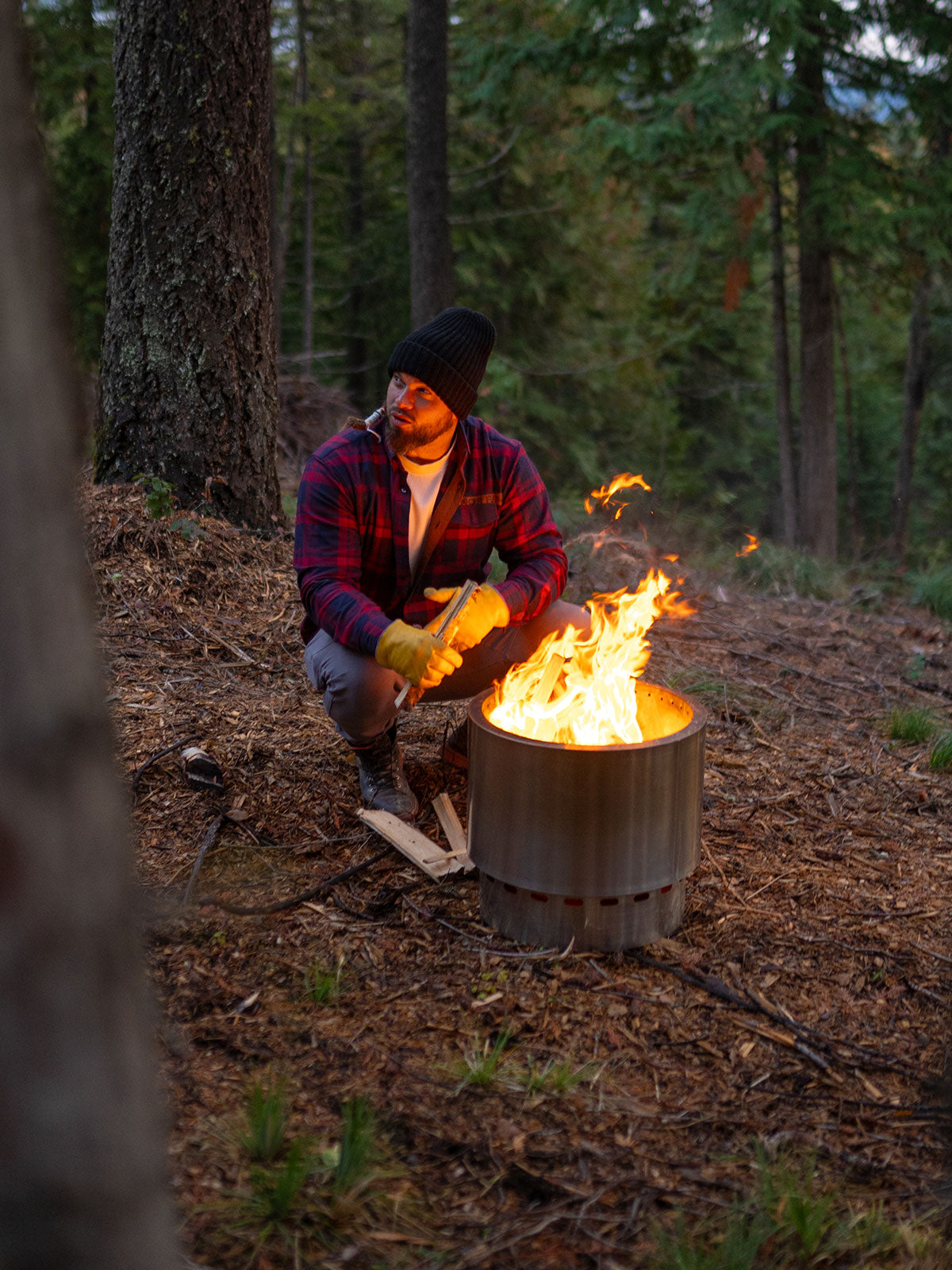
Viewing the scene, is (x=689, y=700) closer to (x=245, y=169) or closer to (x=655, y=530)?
(x=245, y=169)

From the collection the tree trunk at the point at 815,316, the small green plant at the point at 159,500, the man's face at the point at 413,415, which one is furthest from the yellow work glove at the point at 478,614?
the tree trunk at the point at 815,316

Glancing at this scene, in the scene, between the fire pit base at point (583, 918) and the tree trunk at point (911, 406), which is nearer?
the fire pit base at point (583, 918)

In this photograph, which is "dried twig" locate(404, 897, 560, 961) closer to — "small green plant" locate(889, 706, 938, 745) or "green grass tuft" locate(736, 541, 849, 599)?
"small green plant" locate(889, 706, 938, 745)

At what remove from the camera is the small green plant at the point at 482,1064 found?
6.89 ft

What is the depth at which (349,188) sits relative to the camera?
16094 millimetres

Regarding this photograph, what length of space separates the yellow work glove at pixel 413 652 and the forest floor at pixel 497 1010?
2.17 feet

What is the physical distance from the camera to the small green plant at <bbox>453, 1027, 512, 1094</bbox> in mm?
2102

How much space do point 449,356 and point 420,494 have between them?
0.47 metres

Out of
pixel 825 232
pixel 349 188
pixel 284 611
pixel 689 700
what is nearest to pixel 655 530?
pixel 825 232

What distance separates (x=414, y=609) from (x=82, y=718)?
227 centimetres

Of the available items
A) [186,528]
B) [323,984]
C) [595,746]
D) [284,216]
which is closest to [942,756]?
[595,746]

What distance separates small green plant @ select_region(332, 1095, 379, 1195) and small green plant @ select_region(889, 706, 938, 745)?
3.30m

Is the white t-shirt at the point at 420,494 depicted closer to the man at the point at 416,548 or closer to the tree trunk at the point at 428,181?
the man at the point at 416,548

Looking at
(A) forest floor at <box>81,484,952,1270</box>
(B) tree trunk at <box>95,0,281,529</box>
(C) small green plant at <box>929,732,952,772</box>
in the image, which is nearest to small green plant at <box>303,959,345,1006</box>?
(A) forest floor at <box>81,484,952,1270</box>
